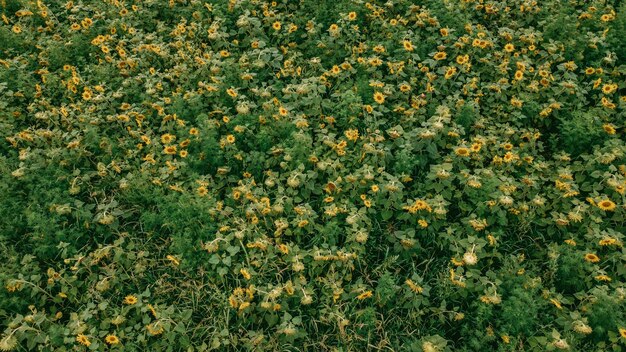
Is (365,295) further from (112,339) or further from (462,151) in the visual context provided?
(112,339)

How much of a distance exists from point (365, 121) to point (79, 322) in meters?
2.65

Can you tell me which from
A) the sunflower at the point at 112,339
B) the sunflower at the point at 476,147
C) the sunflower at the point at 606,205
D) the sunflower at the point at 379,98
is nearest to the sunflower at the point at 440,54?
the sunflower at the point at 379,98

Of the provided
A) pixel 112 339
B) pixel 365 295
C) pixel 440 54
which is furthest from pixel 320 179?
pixel 112 339

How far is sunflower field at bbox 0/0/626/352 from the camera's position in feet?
11.6

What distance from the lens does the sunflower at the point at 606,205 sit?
12.5 ft

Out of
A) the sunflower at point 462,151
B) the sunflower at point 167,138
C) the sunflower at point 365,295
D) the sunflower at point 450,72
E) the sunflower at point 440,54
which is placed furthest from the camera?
the sunflower at point 440,54

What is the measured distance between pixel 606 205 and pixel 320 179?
7.02 ft

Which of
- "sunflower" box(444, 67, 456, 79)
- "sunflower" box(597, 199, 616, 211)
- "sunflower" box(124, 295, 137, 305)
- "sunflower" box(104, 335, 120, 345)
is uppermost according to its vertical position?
"sunflower" box(444, 67, 456, 79)

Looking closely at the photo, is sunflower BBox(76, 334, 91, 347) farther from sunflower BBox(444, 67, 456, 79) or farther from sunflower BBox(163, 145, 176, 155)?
sunflower BBox(444, 67, 456, 79)

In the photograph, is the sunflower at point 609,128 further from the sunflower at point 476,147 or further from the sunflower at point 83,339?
the sunflower at point 83,339

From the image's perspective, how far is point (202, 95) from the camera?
16.0ft

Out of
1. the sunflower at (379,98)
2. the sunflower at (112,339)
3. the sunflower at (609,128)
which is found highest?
the sunflower at (609,128)

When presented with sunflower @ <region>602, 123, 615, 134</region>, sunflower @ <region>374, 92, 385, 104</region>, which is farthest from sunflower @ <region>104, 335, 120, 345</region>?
sunflower @ <region>602, 123, 615, 134</region>

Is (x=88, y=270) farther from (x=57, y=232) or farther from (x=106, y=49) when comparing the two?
(x=106, y=49)
